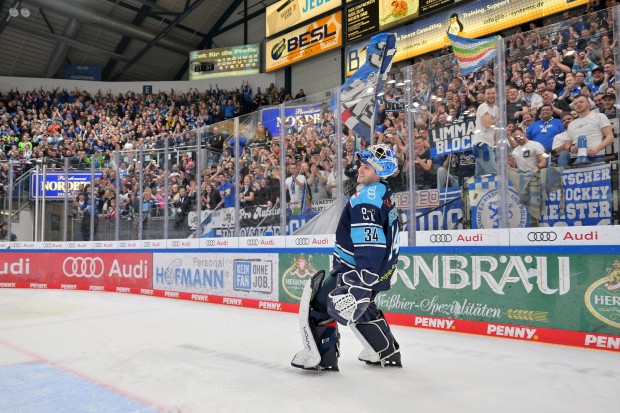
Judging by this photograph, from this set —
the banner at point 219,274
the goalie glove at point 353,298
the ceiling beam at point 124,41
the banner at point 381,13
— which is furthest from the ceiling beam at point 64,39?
the goalie glove at point 353,298

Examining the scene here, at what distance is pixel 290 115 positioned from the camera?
7980 mm

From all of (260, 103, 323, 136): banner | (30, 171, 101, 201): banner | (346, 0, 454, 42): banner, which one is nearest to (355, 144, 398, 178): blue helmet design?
(260, 103, 323, 136): banner

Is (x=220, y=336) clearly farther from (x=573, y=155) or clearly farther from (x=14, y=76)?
(x=14, y=76)

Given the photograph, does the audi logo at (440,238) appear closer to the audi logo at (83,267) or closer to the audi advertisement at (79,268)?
the audi advertisement at (79,268)

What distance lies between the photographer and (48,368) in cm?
410

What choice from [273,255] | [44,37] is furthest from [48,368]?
[44,37]

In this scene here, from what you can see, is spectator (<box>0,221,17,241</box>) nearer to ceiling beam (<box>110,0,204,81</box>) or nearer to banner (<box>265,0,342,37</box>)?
banner (<box>265,0,342,37</box>)

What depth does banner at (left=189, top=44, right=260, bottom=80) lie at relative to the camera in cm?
2506

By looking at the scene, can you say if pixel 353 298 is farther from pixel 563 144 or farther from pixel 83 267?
pixel 83 267

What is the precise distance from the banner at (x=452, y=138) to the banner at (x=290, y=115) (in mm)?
1972

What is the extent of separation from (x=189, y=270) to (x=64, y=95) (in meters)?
18.3

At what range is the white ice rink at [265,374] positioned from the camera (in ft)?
10.2

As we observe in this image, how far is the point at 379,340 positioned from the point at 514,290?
2.22 meters

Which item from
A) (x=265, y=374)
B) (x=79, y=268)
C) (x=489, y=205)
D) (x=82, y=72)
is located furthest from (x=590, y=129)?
(x=82, y=72)
